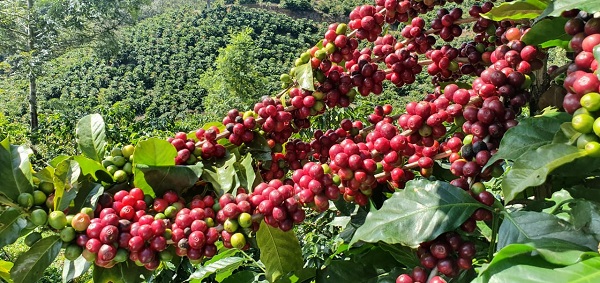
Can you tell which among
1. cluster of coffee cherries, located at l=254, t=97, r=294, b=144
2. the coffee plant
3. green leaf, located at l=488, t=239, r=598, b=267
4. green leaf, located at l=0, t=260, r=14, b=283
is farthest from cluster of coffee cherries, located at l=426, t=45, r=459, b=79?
green leaf, located at l=0, t=260, r=14, b=283

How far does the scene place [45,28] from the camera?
17.0 meters

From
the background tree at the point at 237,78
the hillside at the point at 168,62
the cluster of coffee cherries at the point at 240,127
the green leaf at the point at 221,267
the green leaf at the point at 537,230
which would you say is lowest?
the hillside at the point at 168,62

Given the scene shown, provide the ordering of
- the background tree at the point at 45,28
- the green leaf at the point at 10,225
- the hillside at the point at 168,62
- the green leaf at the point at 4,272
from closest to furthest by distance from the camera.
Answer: the green leaf at the point at 10,225 < the green leaf at the point at 4,272 < the background tree at the point at 45,28 < the hillside at the point at 168,62

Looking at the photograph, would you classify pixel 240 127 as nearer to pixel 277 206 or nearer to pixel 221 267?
pixel 277 206

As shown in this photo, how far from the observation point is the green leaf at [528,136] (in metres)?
0.67

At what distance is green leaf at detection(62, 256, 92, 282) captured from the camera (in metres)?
0.92

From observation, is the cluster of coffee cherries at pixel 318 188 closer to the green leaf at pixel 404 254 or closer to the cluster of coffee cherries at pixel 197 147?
the green leaf at pixel 404 254

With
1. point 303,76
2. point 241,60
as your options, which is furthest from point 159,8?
point 303,76

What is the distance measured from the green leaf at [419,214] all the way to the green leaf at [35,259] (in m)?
0.54

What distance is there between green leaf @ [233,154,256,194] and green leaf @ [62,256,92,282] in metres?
0.34

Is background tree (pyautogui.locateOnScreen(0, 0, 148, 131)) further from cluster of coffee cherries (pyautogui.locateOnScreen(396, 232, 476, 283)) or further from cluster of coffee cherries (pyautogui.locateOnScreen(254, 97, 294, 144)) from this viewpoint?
cluster of coffee cherries (pyautogui.locateOnScreen(396, 232, 476, 283))

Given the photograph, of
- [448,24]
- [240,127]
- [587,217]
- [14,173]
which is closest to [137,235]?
[14,173]

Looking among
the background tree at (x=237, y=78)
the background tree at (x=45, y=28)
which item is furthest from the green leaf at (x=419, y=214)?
the background tree at (x=237, y=78)

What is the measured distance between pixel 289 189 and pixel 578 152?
46cm
